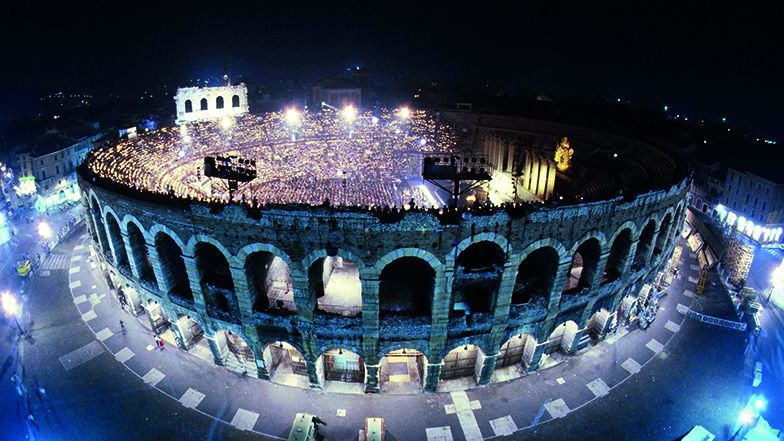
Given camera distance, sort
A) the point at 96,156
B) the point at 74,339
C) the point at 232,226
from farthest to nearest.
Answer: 1. the point at 96,156
2. the point at 74,339
3. the point at 232,226

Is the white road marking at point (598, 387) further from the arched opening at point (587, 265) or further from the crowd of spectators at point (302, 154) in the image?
the crowd of spectators at point (302, 154)

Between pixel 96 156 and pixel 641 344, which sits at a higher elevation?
pixel 96 156

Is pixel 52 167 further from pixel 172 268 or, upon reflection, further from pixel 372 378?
pixel 372 378

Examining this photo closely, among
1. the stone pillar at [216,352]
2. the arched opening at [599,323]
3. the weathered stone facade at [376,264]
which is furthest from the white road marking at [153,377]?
the arched opening at [599,323]

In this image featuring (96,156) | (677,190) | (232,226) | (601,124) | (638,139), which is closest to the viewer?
Result: (232,226)

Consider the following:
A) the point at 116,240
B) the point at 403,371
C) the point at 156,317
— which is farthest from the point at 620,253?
the point at 116,240

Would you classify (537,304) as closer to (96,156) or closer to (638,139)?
(638,139)

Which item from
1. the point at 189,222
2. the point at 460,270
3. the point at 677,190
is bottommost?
the point at 460,270

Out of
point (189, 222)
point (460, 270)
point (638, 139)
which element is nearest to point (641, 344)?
point (460, 270)
